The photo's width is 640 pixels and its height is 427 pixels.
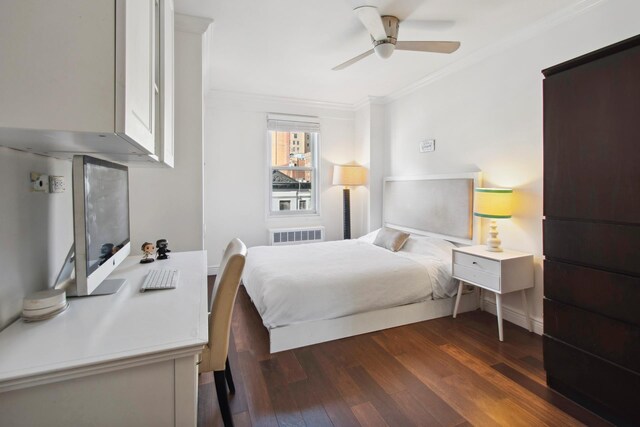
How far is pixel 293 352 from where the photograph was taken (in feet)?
7.45

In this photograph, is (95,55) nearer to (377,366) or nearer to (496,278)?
(377,366)

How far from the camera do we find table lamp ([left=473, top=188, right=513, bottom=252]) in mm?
2555

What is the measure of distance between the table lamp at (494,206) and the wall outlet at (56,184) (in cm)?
288

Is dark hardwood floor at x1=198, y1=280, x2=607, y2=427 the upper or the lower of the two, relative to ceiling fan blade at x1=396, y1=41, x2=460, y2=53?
lower

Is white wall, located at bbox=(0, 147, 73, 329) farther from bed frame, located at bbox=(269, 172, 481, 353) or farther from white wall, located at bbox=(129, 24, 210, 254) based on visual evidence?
bed frame, located at bbox=(269, 172, 481, 353)

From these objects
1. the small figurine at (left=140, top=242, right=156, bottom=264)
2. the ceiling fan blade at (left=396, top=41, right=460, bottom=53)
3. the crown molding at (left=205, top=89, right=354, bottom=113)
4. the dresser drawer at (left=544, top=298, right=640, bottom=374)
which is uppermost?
the crown molding at (left=205, top=89, right=354, bottom=113)

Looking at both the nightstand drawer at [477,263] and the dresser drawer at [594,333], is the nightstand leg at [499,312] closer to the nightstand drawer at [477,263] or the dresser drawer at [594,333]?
the nightstand drawer at [477,263]

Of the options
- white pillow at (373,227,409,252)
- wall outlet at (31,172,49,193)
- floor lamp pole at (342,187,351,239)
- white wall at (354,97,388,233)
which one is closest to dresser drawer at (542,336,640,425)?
white pillow at (373,227,409,252)

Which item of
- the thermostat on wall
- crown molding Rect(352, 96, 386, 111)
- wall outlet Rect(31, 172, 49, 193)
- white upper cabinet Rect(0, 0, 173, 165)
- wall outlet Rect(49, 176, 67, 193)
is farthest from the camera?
crown molding Rect(352, 96, 386, 111)

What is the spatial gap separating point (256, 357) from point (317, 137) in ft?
11.4

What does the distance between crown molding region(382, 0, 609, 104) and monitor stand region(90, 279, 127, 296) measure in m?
3.45

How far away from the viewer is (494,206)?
2570 millimetres

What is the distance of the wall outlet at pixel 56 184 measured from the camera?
128cm

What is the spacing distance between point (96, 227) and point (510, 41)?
11.1 ft
